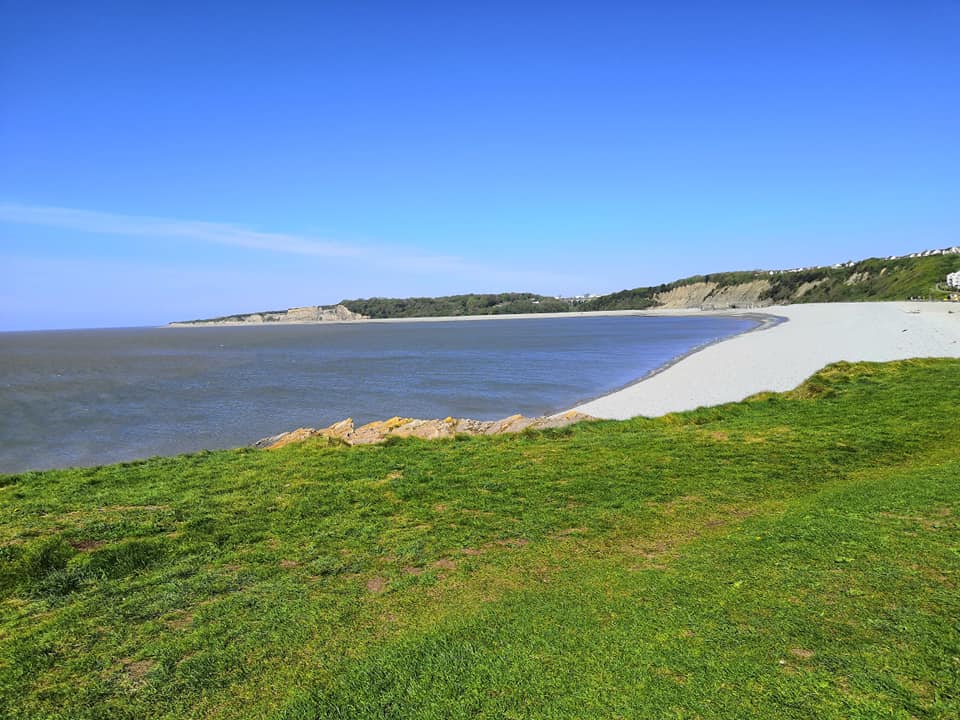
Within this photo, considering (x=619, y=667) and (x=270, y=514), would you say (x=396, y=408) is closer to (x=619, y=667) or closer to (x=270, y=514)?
(x=270, y=514)

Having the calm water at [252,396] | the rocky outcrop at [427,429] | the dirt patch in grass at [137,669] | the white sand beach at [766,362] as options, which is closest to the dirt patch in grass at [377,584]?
the dirt patch in grass at [137,669]

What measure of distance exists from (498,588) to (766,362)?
34.1 metres

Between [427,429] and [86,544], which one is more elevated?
[86,544]

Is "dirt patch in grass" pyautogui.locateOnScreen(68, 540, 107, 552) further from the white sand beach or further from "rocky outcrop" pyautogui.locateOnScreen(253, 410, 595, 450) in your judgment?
the white sand beach

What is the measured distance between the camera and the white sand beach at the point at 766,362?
24.7 meters

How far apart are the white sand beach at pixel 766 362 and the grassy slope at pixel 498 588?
13.4 m

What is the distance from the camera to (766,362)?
114 ft

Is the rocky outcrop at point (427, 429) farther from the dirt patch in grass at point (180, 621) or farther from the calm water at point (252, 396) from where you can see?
the dirt patch in grass at point (180, 621)

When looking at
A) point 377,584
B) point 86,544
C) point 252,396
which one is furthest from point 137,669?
point 252,396

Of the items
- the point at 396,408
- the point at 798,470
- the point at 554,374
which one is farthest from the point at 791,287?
the point at 798,470

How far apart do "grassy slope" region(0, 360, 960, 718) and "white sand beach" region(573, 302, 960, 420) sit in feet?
44.1

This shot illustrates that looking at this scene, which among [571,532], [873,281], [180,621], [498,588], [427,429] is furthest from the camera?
[873,281]

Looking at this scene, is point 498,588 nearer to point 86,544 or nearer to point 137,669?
point 137,669

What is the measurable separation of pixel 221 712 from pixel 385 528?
3.72m
